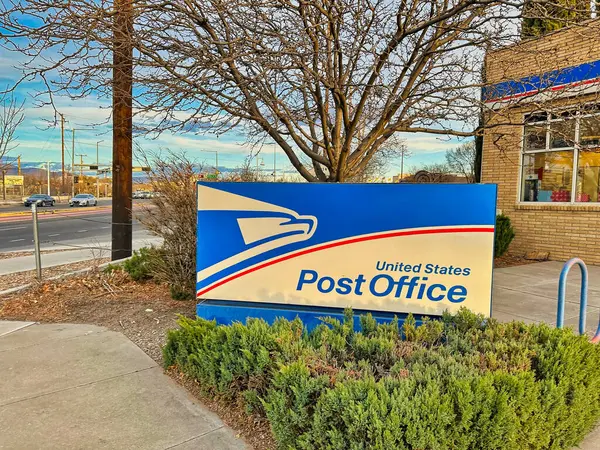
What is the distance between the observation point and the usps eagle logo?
3.78 meters

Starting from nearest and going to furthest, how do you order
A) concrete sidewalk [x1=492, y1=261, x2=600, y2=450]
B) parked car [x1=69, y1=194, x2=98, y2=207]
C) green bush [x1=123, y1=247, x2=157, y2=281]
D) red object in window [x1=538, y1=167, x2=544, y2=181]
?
concrete sidewalk [x1=492, y1=261, x2=600, y2=450], green bush [x1=123, y1=247, x2=157, y2=281], red object in window [x1=538, y1=167, x2=544, y2=181], parked car [x1=69, y1=194, x2=98, y2=207]

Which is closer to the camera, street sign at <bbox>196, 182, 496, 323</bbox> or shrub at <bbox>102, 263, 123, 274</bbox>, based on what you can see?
street sign at <bbox>196, 182, 496, 323</bbox>

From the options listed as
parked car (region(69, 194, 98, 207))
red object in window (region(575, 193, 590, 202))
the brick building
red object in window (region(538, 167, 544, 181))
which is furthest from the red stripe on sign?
parked car (region(69, 194, 98, 207))

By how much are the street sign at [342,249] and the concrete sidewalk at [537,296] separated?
2.29m

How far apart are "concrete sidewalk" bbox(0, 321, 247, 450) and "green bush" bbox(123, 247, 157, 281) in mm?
1864

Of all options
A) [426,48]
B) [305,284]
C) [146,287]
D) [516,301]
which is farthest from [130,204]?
[516,301]

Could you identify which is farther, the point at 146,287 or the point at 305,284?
the point at 146,287

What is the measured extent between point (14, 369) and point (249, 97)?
354 centimetres

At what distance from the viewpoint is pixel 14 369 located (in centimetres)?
368

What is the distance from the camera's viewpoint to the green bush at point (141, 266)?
6.14m

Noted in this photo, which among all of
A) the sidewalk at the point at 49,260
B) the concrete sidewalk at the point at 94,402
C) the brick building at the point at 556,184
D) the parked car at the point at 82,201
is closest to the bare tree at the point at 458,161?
the brick building at the point at 556,184

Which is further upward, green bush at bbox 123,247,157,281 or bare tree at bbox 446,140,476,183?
bare tree at bbox 446,140,476,183

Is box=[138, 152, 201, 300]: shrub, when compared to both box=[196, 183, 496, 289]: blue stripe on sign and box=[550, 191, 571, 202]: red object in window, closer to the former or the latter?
box=[196, 183, 496, 289]: blue stripe on sign

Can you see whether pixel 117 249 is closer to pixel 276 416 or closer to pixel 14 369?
pixel 14 369
